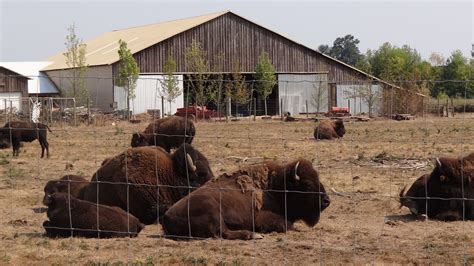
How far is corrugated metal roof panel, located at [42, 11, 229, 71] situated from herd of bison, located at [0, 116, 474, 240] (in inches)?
1855

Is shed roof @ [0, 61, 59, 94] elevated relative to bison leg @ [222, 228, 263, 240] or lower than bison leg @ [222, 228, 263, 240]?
elevated

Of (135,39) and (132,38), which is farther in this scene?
(132,38)

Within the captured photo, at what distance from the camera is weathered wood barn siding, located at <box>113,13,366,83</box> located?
6019 cm

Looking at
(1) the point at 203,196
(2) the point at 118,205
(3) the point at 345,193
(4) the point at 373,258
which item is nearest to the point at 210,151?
(3) the point at 345,193

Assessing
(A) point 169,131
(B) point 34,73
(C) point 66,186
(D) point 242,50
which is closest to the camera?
(C) point 66,186

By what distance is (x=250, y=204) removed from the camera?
10148 mm

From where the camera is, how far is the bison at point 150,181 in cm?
1124

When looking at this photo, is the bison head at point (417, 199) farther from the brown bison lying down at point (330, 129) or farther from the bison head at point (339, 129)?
the bison head at point (339, 129)

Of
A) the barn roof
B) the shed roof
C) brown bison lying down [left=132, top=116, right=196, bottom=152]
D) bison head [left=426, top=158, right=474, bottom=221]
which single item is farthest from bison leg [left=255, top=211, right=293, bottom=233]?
the shed roof

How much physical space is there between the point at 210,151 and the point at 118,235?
13.1 metres

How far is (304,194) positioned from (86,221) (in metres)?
3.00

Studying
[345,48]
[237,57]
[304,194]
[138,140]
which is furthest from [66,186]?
[345,48]

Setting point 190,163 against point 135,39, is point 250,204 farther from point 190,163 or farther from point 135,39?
point 135,39

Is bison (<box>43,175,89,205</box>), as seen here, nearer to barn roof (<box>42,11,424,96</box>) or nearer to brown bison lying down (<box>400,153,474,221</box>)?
brown bison lying down (<box>400,153,474,221</box>)
